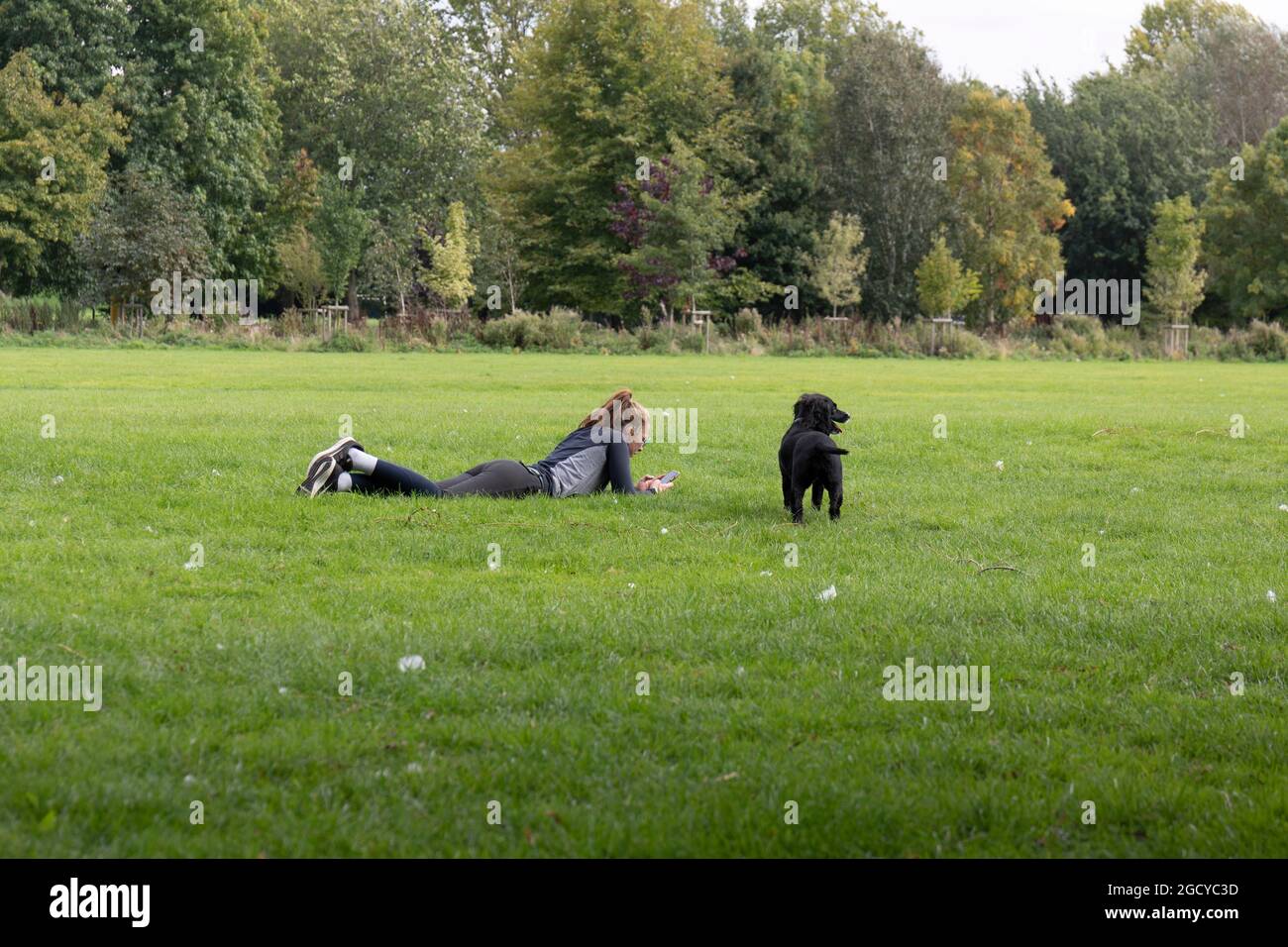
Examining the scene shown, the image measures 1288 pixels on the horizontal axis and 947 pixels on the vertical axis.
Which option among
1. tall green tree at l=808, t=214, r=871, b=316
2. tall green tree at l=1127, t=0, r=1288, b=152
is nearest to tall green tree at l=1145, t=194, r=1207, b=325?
tall green tree at l=808, t=214, r=871, b=316

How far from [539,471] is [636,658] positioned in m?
4.77

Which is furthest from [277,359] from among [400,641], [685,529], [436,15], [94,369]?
[436,15]

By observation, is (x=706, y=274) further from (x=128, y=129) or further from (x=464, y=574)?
(x=464, y=574)

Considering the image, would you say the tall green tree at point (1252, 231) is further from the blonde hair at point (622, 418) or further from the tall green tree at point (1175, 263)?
the blonde hair at point (622, 418)

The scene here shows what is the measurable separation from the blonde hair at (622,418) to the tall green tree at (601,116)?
1602 inches

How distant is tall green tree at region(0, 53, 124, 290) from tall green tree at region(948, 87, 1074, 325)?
34553mm

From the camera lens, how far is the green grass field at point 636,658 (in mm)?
3908

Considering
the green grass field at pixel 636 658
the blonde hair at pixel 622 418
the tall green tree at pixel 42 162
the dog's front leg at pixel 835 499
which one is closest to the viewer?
the green grass field at pixel 636 658

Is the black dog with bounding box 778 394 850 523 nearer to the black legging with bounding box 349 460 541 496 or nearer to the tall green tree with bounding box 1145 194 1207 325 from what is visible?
the black legging with bounding box 349 460 541 496

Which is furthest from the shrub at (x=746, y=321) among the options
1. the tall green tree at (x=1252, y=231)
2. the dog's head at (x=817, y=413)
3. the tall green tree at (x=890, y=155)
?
the dog's head at (x=817, y=413)

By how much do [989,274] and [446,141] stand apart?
2782cm

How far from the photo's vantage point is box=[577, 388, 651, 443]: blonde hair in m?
10.8

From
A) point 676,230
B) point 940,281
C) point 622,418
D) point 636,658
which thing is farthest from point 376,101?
point 636,658

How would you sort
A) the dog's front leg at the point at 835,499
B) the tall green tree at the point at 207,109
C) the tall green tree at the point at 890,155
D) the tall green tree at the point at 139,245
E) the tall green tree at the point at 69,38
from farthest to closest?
the tall green tree at the point at 890,155 → the tall green tree at the point at 207,109 → the tall green tree at the point at 69,38 → the tall green tree at the point at 139,245 → the dog's front leg at the point at 835,499
